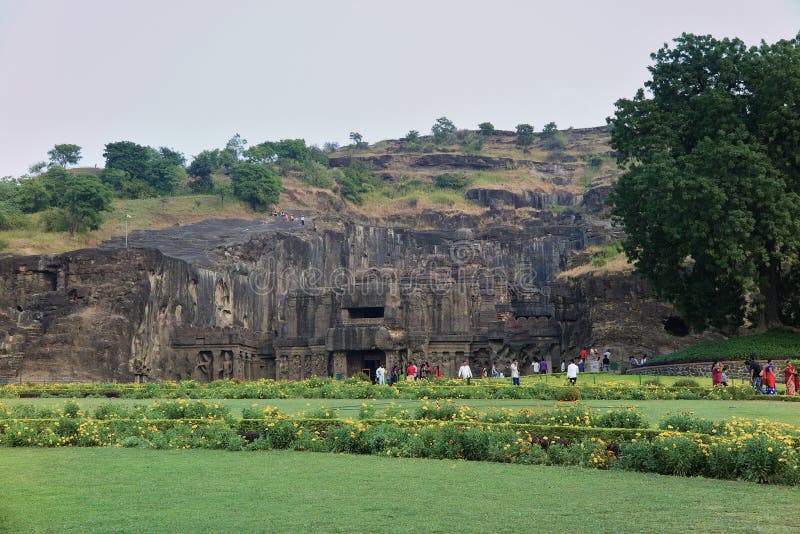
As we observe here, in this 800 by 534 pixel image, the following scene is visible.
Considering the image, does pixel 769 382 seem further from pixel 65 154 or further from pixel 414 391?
pixel 65 154

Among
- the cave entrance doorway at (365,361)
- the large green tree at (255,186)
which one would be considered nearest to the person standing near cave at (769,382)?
the cave entrance doorway at (365,361)

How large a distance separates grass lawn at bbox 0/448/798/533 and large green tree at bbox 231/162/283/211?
81.0 metres

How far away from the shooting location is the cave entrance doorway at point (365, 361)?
181ft

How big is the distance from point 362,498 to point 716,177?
1181 inches

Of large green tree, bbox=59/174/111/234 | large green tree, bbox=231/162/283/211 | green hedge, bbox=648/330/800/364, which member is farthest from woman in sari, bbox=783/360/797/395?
large green tree, bbox=231/162/283/211

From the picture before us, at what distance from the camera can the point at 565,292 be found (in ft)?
190

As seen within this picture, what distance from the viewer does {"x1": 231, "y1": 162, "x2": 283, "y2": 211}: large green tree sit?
98688 mm

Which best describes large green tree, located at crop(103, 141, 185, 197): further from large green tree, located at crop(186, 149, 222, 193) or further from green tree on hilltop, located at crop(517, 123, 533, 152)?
green tree on hilltop, located at crop(517, 123, 533, 152)

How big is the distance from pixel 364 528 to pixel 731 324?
3436cm

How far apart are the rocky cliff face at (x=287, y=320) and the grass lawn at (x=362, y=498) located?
35.8 metres

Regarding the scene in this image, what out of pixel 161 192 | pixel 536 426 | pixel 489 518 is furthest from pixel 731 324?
pixel 161 192

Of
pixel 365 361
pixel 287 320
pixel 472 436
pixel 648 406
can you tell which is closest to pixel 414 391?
pixel 648 406

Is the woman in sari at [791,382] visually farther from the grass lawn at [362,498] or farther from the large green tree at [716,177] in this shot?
the grass lawn at [362,498]

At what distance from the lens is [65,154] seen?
129 m
